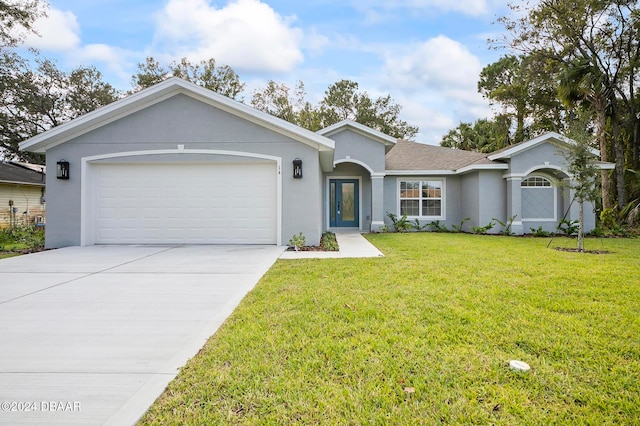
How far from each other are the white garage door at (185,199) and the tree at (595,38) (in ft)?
51.1

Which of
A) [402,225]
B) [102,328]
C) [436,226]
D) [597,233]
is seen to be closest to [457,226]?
[436,226]

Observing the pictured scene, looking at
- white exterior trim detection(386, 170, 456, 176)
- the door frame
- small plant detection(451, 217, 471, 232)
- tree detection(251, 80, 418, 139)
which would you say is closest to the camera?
small plant detection(451, 217, 471, 232)

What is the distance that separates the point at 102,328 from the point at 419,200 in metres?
13.6

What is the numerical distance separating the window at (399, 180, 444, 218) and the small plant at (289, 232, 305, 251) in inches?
288

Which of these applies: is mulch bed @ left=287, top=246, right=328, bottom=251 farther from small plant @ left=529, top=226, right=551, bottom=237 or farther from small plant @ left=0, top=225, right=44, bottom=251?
small plant @ left=529, top=226, right=551, bottom=237

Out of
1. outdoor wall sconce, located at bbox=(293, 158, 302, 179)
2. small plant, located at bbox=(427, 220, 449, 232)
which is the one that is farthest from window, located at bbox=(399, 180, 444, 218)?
outdoor wall sconce, located at bbox=(293, 158, 302, 179)

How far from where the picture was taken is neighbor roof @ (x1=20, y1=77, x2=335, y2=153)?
8.83 metres

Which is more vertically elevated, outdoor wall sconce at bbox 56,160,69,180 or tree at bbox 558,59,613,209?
tree at bbox 558,59,613,209

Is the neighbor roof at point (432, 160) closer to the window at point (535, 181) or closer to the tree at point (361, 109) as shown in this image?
the window at point (535, 181)

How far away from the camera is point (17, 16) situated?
16.1 metres

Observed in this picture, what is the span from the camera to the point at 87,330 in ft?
11.1

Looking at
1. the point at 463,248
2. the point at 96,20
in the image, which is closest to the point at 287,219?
the point at 463,248

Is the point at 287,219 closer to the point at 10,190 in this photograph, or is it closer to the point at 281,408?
the point at 281,408

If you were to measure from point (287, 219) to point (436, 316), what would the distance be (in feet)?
19.8
